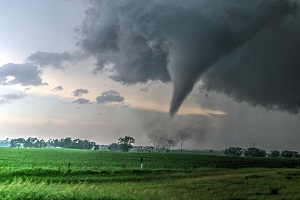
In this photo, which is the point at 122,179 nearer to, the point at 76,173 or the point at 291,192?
the point at 76,173

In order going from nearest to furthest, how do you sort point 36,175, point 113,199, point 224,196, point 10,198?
point 10,198 → point 113,199 → point 224,196 → point 36,175

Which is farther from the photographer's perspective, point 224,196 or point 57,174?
point 57,174

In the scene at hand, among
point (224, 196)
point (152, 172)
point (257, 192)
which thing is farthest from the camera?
point (152, 172)

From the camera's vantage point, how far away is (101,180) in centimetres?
4319

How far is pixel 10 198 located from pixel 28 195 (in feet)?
5.37

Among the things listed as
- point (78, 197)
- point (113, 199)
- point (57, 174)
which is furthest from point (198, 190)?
point (57, 174)

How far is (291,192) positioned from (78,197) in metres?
24.6

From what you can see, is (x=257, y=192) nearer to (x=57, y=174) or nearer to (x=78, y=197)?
(x=78, y=197)

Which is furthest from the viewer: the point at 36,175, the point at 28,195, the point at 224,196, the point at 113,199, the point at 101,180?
the point at 36,175

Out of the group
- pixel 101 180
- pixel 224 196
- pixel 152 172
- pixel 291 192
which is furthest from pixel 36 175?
pixel 291 192

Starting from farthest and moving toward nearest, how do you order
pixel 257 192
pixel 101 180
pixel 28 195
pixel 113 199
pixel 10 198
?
pixel 101 180 → pixel 257 192 → pixel 113 199 → pixel 28 195 → pixel 10 198

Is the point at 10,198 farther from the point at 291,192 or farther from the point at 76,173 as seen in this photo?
the point at 76,173

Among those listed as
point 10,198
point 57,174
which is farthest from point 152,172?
point 10,198

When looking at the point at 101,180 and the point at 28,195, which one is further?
the point at 101,180
